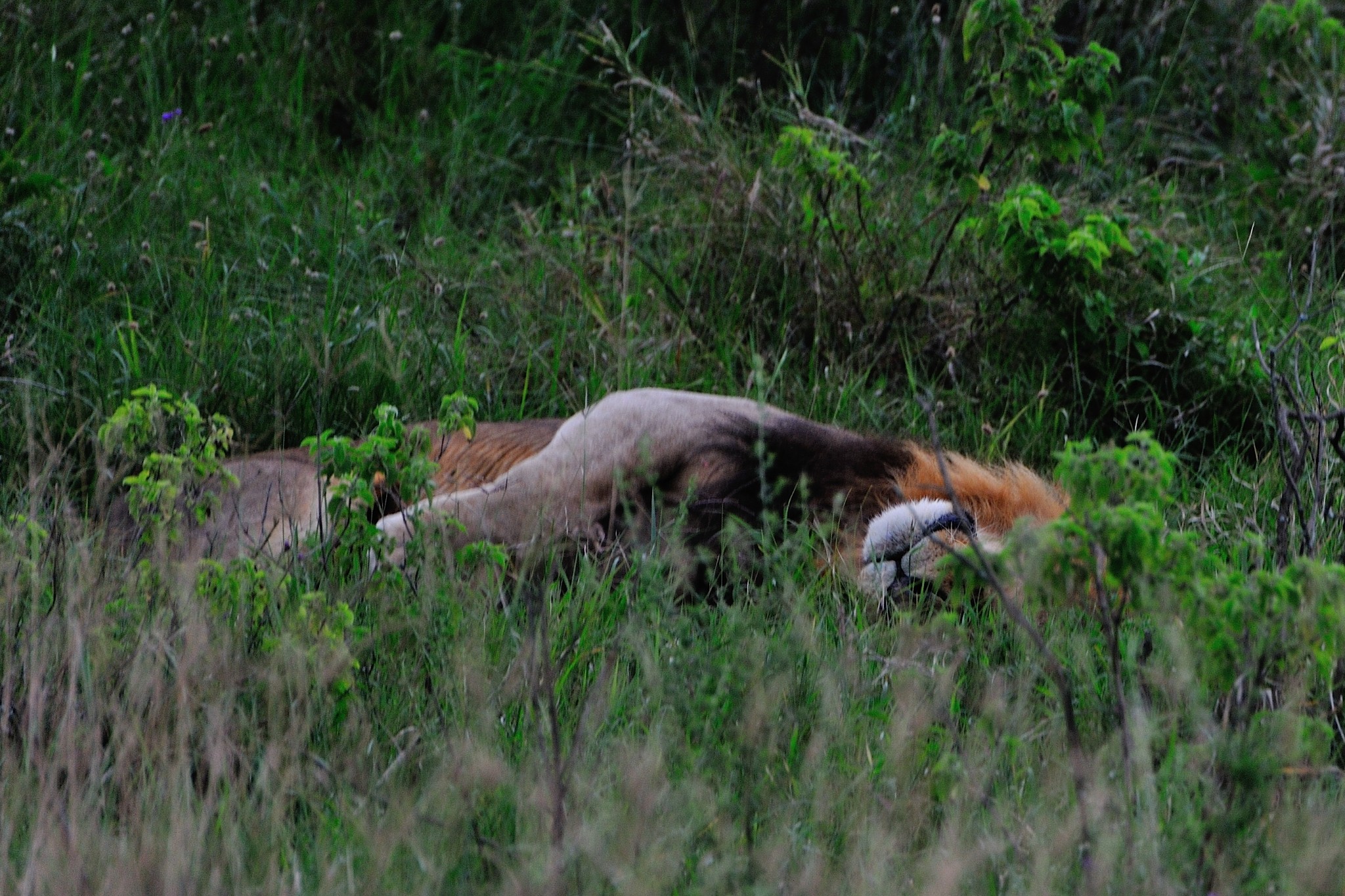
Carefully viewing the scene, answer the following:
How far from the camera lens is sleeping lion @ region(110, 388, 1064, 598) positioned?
3.64 meters

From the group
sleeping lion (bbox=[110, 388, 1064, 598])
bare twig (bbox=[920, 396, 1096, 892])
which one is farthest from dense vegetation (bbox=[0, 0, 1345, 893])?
sleeping lion (bbox=[110, 388, 1064, 598])

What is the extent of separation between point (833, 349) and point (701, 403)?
1.07 m

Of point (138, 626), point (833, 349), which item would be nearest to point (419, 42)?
point (833, 349)

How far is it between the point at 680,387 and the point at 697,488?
0.98 m

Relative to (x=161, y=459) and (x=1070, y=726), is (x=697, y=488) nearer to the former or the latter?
(x=161, y=459)

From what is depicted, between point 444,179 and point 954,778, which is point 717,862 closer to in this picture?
point 954,778

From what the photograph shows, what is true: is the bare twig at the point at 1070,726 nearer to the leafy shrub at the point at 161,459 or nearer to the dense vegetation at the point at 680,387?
the dense vegetation at the point at 680,387

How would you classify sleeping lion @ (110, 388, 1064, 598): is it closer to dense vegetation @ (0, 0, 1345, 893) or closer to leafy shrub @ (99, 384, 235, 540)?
dense vegetation @ (0, 0, 1345, 893)

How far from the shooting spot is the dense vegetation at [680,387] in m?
2.16

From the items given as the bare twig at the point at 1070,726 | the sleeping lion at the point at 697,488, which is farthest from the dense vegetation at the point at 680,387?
the sleeping lion at the point at 697,488

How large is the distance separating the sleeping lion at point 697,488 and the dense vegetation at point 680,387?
0.17m

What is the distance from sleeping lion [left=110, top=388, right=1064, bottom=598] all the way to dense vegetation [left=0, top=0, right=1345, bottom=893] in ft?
0.57

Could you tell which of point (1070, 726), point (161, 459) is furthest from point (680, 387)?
point (1070, 726)

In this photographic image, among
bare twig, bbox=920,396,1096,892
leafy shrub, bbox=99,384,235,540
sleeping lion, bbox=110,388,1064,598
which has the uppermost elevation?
bare twig, bbox=920,396,1096,892
